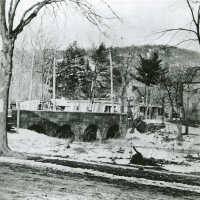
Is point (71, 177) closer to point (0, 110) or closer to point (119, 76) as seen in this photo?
point (0, 110)

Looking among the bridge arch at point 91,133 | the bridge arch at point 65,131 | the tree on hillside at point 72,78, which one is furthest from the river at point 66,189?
the tree on hillside at point 72,78

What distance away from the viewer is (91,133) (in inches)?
1933

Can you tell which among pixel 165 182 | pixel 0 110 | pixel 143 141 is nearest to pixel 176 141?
pixel 143 141

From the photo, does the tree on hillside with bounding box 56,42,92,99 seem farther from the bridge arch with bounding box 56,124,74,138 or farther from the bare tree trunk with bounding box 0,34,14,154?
the bare tree trunk with bounding box 0,34,14,154

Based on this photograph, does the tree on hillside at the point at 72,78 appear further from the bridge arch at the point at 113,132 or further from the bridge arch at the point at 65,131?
the bridge arch at the point at 65,131

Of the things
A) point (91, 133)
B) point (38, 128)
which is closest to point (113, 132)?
point (91, 133)

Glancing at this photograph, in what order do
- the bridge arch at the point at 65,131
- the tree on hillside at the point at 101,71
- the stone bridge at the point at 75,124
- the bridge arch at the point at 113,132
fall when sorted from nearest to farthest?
the stone bridge at the point at 75,124 → the bridge arch at the point at 65,131 → the bridge arch at the point at 113,132 → the tree on hillside at the point at 101,71

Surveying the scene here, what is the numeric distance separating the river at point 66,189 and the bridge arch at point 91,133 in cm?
3802

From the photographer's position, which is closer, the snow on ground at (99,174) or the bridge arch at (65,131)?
the snow on ground at (99,174)

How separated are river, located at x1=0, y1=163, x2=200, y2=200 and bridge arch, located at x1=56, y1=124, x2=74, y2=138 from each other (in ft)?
118

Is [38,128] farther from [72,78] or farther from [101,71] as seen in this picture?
[101,71]

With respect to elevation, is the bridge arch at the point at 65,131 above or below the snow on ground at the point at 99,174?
below

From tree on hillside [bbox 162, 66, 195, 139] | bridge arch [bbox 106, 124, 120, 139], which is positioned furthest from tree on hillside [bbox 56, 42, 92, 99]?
bridge arch [bbox 106, 124, 120, 139]

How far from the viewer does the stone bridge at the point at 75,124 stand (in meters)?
42.0
